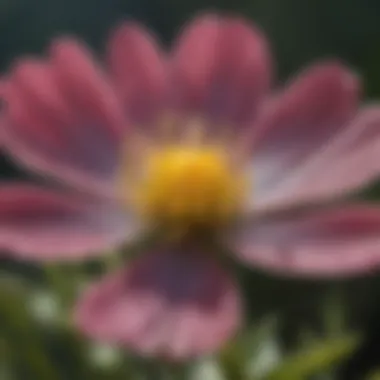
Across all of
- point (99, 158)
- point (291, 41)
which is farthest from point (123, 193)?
point (291, 41)

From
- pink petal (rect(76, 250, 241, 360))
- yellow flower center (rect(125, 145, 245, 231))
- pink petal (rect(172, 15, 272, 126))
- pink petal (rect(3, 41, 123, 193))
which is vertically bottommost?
pink petal (rect(76, 250, 241, 360))

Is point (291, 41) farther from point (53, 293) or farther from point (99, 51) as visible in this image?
point (53, 293)

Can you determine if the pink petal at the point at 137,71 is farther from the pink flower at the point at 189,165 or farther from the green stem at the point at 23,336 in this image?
the green stem at the point at 23,336

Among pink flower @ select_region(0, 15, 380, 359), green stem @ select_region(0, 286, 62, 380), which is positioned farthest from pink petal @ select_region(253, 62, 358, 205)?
green stem @ select_region(0, 286, 62, 380)

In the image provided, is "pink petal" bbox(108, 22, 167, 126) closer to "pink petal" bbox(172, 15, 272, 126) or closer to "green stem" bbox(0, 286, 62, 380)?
"pink petal" bbox(172, 15, 272, 126)

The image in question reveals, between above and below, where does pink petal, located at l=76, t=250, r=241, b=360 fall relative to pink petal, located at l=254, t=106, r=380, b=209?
below

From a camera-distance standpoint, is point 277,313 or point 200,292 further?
point 277,313

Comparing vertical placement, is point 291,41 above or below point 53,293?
above
